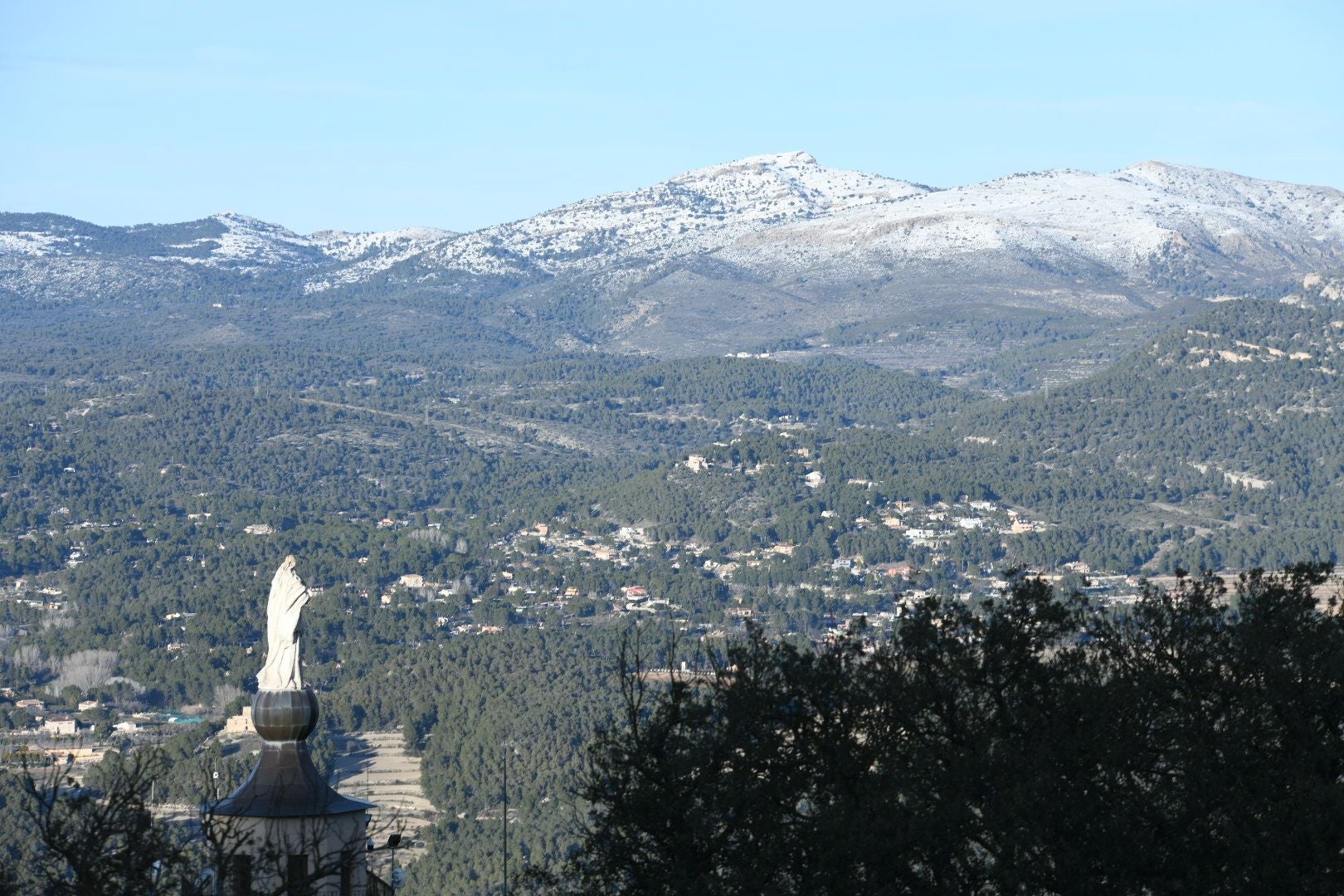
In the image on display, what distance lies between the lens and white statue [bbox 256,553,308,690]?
24016mm

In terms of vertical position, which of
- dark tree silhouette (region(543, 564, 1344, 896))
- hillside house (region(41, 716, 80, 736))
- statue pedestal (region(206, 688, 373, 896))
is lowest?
hillside house (region(41, 716, 80, 736))

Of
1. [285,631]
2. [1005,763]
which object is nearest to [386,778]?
[1005,763]

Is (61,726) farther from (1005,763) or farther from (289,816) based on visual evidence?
(289,816)

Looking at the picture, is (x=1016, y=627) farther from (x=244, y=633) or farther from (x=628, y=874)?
(x=244, y=633)

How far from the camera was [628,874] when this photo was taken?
3241 cm

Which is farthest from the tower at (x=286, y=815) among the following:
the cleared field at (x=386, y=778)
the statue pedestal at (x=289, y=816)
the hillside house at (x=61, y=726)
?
the hillside house at (x=61, y=726)

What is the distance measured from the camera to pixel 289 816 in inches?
938

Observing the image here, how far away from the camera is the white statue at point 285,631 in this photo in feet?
78.8

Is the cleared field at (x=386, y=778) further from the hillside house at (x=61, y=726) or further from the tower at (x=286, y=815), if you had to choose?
the tower at (x=286, y=815)

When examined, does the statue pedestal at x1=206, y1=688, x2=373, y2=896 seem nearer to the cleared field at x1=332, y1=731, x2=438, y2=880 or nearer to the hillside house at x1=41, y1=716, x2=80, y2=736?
the cleared field at x1=332, y1=731, x2=438, y2=880

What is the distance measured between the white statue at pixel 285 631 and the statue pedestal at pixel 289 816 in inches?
9.0

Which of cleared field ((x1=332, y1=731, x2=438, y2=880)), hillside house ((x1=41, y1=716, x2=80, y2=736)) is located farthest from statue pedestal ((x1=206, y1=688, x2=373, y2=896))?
hillside house ((x1=41, y1=716, x2=80, y2=736))

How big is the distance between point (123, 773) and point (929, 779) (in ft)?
36.1

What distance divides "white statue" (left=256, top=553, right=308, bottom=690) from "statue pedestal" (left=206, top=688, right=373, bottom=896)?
23 cm
